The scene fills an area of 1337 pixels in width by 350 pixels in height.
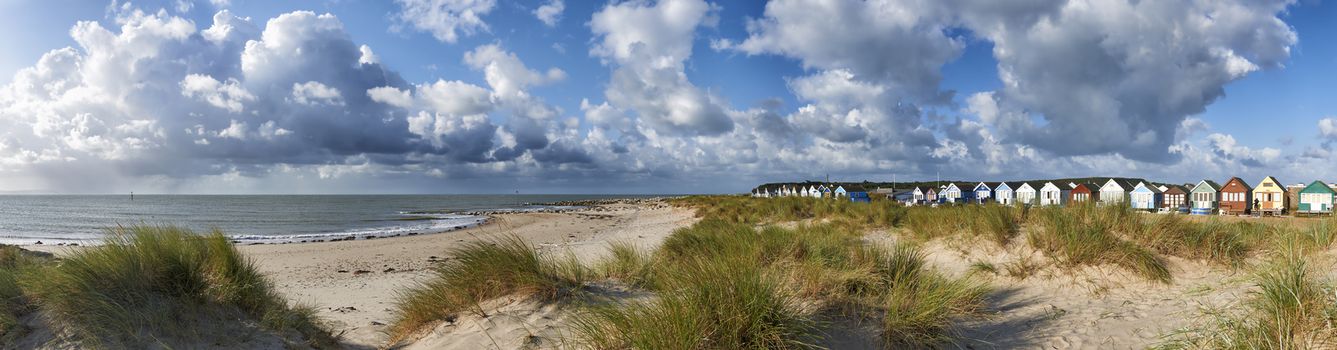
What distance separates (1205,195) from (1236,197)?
89.3 inches

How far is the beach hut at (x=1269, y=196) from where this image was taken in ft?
138

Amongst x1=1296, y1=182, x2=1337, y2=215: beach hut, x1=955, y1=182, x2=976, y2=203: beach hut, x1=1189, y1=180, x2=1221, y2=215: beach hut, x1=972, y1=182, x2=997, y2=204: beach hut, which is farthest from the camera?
x1=955, y1=182, x2=976, y2=203: beach hut

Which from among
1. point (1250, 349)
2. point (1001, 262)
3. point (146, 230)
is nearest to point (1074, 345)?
point (1250, 349)

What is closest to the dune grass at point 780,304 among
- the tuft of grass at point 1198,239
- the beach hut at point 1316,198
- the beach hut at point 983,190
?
the tuft of grass at point 1198,239

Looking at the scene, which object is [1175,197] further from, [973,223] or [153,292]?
[153,292]

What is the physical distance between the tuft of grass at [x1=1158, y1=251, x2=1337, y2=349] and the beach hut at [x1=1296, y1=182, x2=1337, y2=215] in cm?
5113

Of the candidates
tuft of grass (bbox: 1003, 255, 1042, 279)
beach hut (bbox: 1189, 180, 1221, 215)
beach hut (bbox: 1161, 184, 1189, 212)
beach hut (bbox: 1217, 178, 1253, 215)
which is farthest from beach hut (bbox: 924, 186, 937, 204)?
tuft of grass (bbox: 1003, 255, 1042, 279)

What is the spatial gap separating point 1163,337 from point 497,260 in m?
6.57

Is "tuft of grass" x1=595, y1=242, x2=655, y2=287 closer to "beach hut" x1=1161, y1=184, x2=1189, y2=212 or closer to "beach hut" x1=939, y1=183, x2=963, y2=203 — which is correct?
"beach hut" x1=1161, y1=184, x2=1189, y2=212

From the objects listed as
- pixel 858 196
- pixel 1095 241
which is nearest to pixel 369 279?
pixel 1095 241

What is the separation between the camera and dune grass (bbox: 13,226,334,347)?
15.5 ft

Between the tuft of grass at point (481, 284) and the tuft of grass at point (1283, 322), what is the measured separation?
5.59 metres

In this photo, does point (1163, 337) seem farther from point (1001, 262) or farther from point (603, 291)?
point (603, 291)

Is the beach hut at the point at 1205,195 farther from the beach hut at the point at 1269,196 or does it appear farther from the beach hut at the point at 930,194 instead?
the beach hut at the point at 930,194
